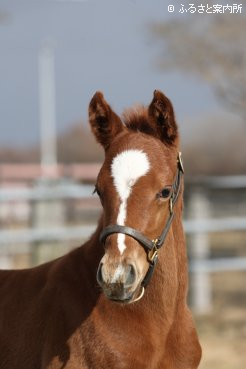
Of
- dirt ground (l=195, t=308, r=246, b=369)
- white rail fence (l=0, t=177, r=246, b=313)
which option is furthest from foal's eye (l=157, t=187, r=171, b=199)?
white rail fence (l=0, t=177, r=246, b=313)

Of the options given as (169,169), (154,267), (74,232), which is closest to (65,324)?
(154,267)

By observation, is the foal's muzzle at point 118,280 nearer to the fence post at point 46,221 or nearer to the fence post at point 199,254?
the fence post at point 46,221

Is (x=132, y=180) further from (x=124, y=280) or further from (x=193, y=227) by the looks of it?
(x=193, y=227)

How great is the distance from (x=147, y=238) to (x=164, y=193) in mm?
218

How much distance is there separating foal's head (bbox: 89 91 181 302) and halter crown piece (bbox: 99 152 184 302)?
2 centimetres

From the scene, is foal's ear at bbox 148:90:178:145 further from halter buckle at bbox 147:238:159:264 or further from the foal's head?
halter buckle at bbox 147:238:159:264

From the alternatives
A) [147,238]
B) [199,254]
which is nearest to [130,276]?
[147,238]

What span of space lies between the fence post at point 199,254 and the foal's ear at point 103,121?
517cm

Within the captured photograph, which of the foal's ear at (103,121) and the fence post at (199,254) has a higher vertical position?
the foal's ear at (103,121)

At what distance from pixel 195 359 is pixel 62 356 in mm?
577

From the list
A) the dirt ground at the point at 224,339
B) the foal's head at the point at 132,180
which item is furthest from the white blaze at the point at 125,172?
the dirt ground at the point at 224,339

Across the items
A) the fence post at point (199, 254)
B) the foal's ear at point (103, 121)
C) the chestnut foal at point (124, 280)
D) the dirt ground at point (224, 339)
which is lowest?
the dirt ground at point (224, 339)

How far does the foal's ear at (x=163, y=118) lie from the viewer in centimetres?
344

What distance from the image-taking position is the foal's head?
3.06 meters
